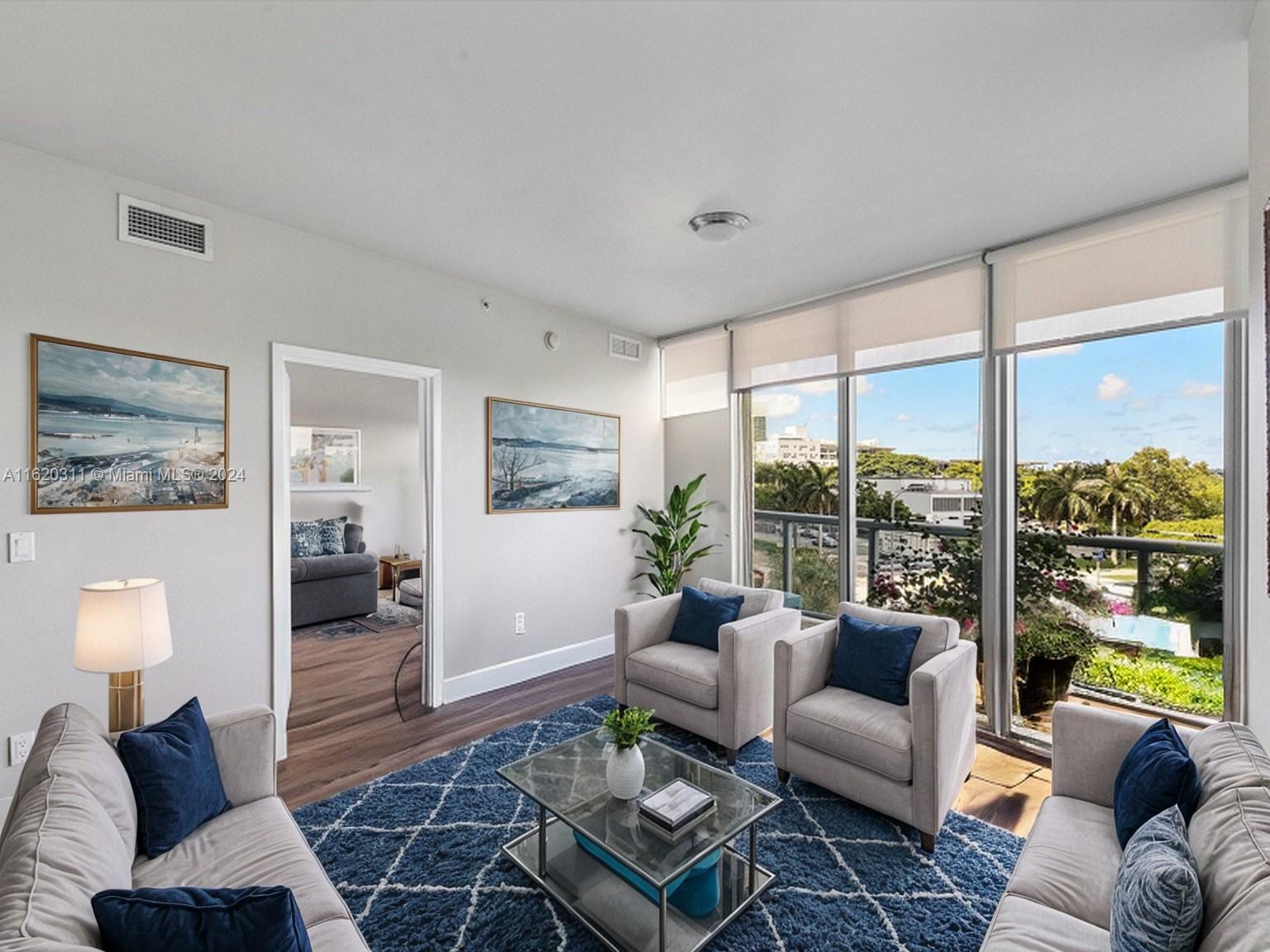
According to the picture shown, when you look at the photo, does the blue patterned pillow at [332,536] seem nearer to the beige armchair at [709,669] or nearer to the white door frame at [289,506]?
the white door frame at [289,506]

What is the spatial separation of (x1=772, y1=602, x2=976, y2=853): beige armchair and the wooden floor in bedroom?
0.24 metres

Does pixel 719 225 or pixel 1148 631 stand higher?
pixel 719 225

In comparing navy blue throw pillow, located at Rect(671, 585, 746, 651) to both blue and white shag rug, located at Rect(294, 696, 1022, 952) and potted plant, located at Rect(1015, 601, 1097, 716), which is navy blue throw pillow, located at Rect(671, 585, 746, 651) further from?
potted plant, located at Rect(1015, 601, 1097, 716)

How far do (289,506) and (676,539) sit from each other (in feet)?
8.78

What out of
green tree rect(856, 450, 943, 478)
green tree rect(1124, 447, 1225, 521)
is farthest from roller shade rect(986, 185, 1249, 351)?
green tree rect(856, 450, 943, 478)

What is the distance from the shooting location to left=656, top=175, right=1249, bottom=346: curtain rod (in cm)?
262

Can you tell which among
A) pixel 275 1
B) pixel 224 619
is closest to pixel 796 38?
pixel 275 1

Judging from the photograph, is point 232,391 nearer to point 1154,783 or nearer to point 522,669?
point 522,669

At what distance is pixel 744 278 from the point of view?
149 inches

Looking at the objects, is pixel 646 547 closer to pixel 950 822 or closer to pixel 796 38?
pixel 950 822

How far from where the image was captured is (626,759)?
2086mm

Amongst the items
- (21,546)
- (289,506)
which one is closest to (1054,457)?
(289,506)

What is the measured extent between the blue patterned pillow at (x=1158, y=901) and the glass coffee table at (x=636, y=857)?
97 cm

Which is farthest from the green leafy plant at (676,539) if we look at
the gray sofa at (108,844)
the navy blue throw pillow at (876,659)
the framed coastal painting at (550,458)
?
the gray sofa at (108,844)
